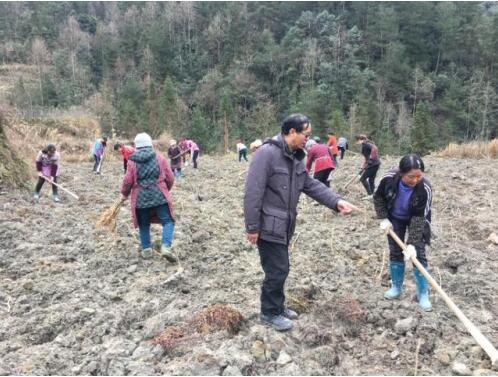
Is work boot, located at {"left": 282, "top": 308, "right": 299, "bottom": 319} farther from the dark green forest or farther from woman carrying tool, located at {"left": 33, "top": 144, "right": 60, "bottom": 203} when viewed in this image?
the dark green forest

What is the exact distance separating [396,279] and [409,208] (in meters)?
0.71

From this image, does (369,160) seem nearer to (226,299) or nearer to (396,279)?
(396,279)

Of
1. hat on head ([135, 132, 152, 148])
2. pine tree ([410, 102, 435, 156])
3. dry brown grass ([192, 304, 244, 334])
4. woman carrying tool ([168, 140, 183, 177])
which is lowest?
pine tree ([410, 102, 435, 156])

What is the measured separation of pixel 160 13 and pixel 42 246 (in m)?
63.1

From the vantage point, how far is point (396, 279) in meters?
4.41

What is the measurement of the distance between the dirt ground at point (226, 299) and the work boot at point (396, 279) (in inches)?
4.2

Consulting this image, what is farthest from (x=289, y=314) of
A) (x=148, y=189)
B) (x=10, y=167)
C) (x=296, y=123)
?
(x=10, y=167)

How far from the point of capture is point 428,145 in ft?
108

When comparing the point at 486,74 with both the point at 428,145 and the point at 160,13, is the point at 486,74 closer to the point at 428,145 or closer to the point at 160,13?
the point at 428,145

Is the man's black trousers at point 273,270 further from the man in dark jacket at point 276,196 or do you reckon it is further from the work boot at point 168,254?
the work boot at point 168,254

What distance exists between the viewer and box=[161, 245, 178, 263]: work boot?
211 inches

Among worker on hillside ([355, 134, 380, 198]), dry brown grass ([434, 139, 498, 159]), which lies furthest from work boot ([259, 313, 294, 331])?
dry brown grass ([434, 139, 498, 159])

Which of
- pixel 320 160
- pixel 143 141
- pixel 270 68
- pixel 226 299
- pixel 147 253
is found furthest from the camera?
pixel 270 68

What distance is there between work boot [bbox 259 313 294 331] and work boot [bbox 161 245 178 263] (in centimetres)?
185
